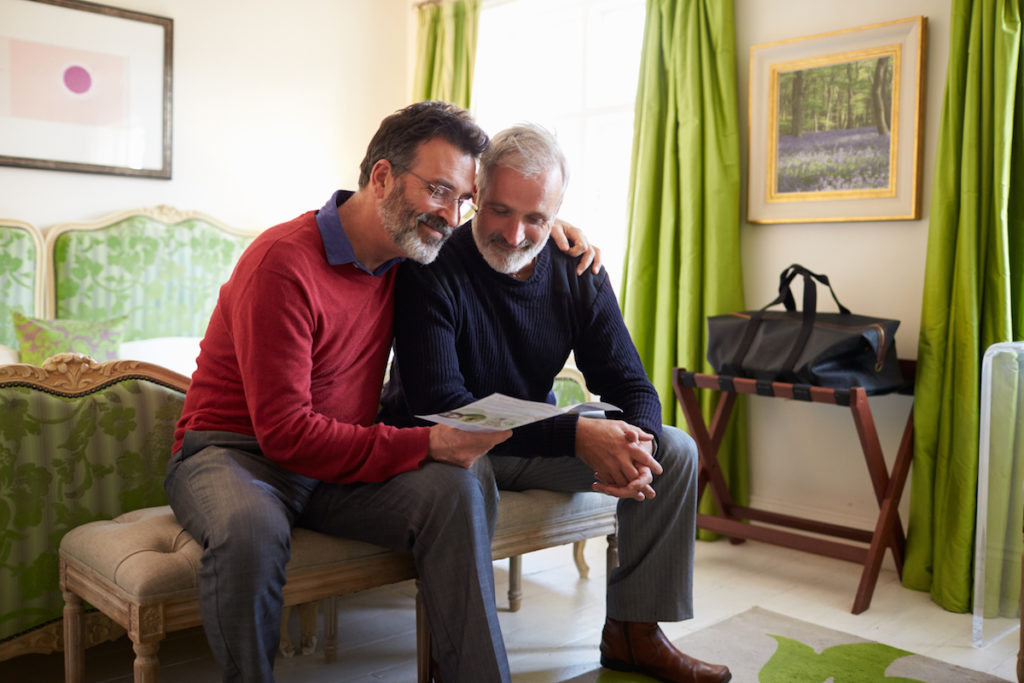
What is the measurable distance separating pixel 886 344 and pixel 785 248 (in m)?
0.72

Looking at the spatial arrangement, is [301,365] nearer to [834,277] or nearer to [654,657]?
[654,657]

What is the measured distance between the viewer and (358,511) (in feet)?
A: 5.52

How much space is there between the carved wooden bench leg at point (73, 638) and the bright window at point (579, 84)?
8.57 ft

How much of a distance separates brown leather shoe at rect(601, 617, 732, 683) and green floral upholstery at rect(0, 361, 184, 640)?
108 cm

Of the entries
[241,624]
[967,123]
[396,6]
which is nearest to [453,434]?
[241,624]

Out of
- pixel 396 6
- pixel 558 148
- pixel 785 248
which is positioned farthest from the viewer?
pixel 396 6

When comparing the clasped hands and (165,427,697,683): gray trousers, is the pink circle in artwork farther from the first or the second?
the clasped hands

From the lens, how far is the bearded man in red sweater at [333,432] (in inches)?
58.7

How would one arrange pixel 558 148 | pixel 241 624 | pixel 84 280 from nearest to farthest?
pixel 241 624 → pixel 558 148 → pixel 84 280

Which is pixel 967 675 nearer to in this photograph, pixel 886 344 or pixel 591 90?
pixel 886 344

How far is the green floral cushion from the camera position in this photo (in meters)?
3.28

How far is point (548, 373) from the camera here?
208 centimetres

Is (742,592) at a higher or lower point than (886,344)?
lower

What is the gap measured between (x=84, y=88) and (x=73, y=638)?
A: 2.96m
